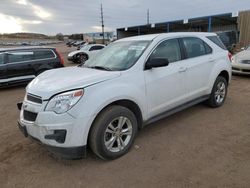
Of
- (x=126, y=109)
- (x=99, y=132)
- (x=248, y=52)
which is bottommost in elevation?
(x=99, y=132)

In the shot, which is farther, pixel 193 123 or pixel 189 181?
pixel 193 123

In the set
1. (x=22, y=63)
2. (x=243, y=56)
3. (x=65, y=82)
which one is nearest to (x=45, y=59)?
(x=22, y=63)

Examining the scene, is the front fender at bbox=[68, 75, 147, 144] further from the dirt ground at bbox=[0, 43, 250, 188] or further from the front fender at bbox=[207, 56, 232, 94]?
the front fender at bbox=[207, 56, 232, 94]

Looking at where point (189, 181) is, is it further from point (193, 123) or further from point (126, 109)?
point (193, 123)

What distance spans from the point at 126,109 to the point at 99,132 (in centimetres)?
55

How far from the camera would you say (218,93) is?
5.11 meters

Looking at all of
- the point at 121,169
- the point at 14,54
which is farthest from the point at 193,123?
the point at 14,54

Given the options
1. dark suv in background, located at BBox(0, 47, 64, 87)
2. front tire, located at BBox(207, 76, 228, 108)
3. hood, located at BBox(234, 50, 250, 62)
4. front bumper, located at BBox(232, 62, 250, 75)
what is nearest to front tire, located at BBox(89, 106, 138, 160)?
front tire, located at BBox(207, 76, 228, 108)

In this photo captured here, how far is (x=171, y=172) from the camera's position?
286cm

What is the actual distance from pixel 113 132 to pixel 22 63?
6.91 metres

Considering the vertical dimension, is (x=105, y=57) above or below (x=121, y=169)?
above

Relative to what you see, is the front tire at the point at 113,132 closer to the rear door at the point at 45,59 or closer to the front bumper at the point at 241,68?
the rear door at the point at 45,59

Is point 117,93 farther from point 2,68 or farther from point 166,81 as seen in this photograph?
point 2,68

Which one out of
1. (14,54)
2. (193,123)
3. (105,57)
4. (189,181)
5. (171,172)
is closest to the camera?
(189,181)
